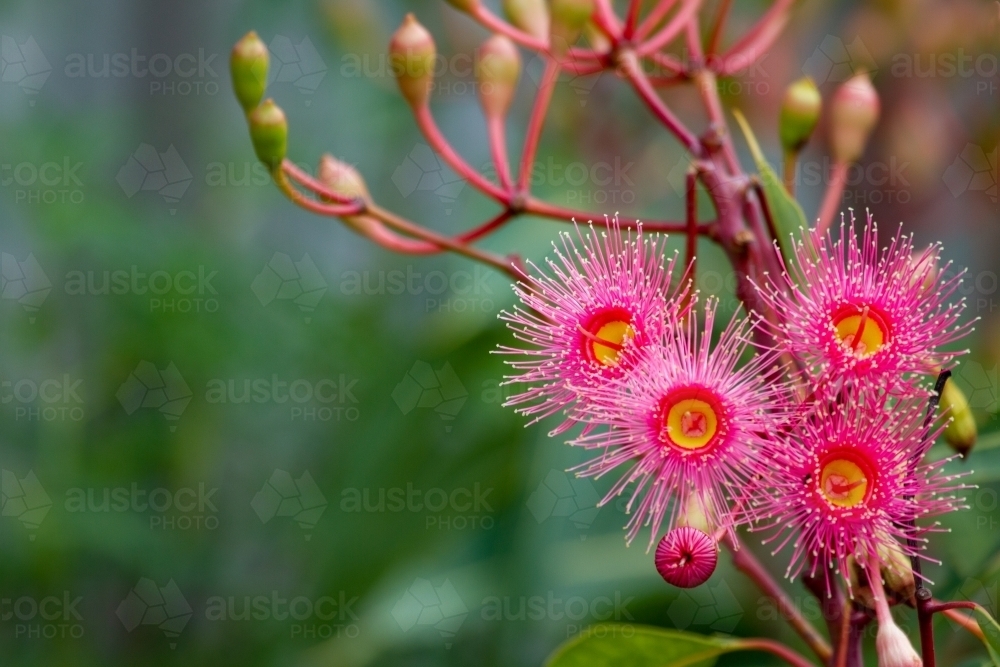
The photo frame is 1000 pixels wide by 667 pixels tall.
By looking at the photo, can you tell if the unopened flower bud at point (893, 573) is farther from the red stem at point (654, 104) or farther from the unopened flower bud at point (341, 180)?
the unopened flower bud at point (341, 180)

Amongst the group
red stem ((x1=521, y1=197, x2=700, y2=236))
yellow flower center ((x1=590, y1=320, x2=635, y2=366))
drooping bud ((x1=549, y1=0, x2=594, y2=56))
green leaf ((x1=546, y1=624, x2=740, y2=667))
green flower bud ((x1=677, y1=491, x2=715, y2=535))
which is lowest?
green leaf ((x1=546, y1=624, x2=740, y2=667))

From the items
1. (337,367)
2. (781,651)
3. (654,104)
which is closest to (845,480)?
(781,651)

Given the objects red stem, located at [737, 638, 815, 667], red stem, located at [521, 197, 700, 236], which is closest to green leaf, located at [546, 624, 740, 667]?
red stem, located at [737, 638, 815, 667]

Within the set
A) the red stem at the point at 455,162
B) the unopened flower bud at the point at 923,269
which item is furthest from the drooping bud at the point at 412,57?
the unopened flower bud at the point at 923,269

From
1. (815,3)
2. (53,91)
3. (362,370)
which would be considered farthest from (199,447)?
(815,3)

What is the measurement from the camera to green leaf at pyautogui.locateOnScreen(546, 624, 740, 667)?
64 centimetres

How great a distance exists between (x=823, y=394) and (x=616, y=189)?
3.28 ft

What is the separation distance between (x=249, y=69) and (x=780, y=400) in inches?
15.4

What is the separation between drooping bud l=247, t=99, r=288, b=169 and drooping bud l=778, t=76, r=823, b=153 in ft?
1.05

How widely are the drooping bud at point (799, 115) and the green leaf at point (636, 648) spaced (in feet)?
1.05

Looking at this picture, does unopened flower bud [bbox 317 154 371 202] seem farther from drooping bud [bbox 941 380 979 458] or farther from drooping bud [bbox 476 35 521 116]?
drooping bud [bbox 941 380 979 458]

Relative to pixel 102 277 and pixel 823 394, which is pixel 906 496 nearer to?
pixel 823 394

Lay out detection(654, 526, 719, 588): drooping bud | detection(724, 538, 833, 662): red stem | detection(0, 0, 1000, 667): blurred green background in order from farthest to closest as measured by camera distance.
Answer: detection(0, 0, 1000, 667): blurred green background < detection(724, 538, 833, 662): red stem < detection(654, 526, 719, 588): drooping bud

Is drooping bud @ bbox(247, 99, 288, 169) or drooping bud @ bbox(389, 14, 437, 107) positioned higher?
drooping bud @ bbox(389, 14, 437, 107)
